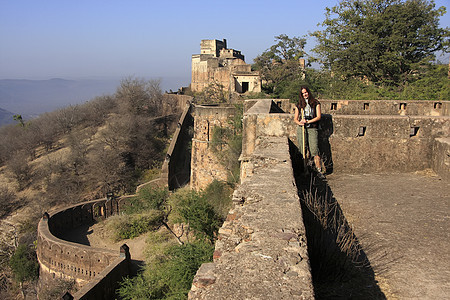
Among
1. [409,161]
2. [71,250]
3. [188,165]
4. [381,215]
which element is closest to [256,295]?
[381,215]

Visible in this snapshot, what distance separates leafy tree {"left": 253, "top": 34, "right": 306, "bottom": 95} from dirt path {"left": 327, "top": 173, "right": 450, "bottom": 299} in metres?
20.9

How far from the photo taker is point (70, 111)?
34.2m

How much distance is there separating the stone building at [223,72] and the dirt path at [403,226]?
79.1ft

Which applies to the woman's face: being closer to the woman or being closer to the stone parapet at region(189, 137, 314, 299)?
the woman

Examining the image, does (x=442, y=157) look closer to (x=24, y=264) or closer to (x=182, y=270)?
(x=182, y=270)

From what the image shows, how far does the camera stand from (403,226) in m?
3.80

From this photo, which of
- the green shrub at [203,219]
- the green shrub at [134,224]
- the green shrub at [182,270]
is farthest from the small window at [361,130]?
the green shrub at [134,224]

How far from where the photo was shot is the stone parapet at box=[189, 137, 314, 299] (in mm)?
2100

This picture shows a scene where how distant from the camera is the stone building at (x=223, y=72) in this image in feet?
99.0

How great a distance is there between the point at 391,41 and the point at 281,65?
13.1m

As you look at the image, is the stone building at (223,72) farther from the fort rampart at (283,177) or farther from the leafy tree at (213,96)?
the fort rampart at (283,177)

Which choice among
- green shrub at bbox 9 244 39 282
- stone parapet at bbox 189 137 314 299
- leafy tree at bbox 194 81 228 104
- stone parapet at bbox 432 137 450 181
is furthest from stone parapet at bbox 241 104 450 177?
leafy tree at bbox 194 81 228 104

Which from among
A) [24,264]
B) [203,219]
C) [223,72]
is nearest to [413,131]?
[203,219]

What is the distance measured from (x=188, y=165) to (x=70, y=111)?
639 inches
